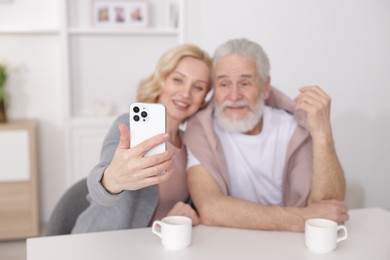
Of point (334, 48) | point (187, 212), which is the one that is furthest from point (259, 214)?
point (334, 48)

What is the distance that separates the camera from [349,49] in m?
2.75

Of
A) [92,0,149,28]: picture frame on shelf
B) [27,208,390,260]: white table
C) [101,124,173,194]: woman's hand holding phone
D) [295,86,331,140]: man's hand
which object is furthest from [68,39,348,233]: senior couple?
[92,0,149,28]: picture frame on shelf

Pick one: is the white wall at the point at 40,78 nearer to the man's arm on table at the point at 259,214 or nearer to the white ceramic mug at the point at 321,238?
the man's arm on table at the point at 259,214

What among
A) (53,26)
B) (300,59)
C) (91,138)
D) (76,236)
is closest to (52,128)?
(91,138)

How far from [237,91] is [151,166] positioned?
77cm

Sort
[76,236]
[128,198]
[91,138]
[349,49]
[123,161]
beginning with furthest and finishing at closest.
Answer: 1. [91,138]
2. [349,49]
3. [128,198]
4. [76,236]
5. [123,161]

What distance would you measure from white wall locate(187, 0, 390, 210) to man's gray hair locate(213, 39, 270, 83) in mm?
822

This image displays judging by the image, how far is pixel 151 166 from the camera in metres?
1.19

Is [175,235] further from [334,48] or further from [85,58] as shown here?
[85,58]

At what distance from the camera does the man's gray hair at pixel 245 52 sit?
6.23 feet

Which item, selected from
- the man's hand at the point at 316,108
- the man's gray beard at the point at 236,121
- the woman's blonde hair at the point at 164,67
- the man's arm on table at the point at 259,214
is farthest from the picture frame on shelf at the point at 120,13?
the man's arm on table at the point at 259,214

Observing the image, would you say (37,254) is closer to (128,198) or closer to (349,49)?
(128,198)

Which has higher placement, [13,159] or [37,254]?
[37,254]

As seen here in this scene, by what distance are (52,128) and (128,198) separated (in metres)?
2.20
